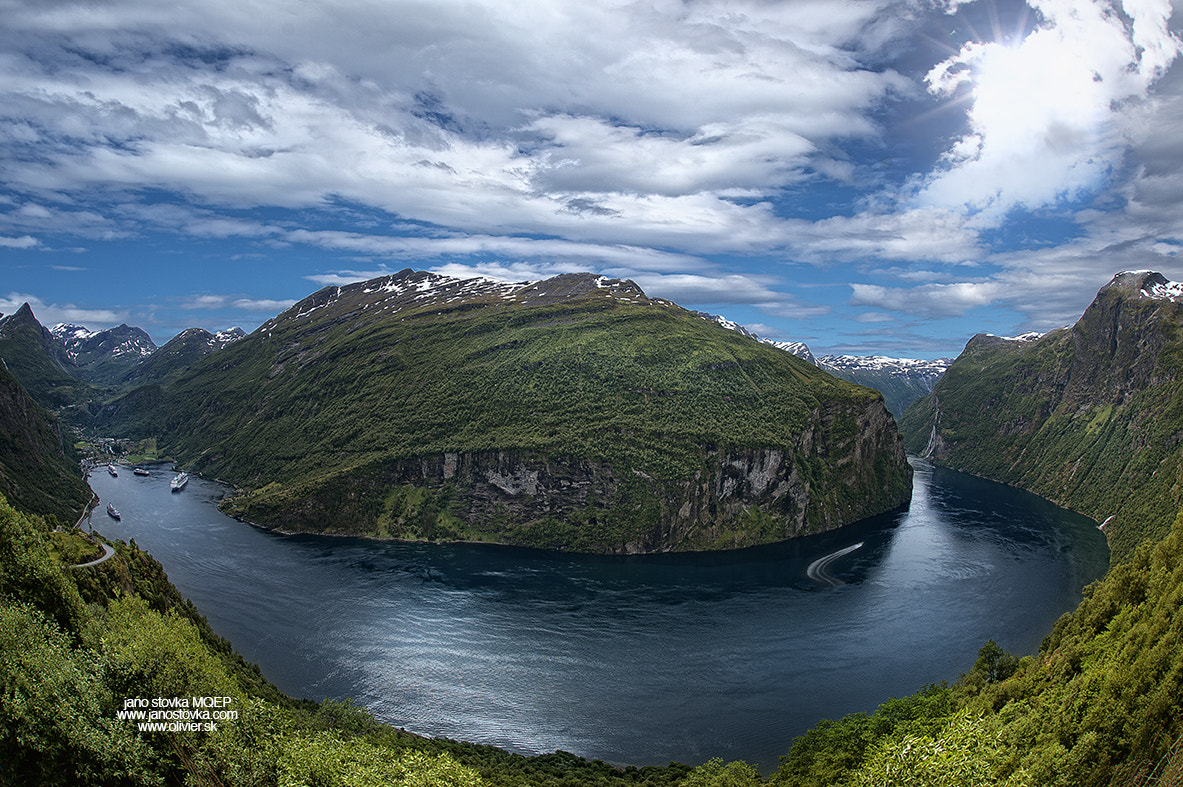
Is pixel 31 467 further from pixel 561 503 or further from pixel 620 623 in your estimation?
pixel 620 623

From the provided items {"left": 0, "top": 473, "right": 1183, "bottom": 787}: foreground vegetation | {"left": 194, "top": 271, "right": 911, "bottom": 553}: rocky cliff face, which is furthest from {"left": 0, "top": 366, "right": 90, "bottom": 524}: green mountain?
{"left": 0, "top": 473, "right": 1183, "bottom": 787}: foreground vegetation

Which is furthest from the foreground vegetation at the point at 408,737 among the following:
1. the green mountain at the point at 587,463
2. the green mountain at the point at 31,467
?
the green mountain at the point at 587,463

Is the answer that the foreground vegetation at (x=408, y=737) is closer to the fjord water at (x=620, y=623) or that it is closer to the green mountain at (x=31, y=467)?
the fjord water at (x=620, y=623)

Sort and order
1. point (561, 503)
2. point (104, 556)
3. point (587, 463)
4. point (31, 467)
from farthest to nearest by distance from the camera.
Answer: point (587, 463), point (561, 503), point (31, 467), point (104, 556)

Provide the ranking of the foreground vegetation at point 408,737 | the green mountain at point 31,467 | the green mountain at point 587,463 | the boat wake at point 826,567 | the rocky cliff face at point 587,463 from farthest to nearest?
the green mountain at point 587,463
the rocky cliff face at point 587,463
the green mountain at point 31,467
the boat wake at point 826,567
the foreground vegetation at point 408,737

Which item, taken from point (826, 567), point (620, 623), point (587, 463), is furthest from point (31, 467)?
point (826, 567)
